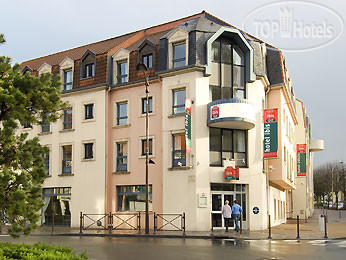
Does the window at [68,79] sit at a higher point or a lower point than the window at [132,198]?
higher

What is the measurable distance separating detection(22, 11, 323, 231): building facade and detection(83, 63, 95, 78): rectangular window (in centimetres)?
7

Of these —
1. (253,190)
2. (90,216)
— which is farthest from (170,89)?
(90,216)

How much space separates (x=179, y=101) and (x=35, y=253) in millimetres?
18195

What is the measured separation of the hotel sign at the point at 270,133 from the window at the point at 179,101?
15.7ft

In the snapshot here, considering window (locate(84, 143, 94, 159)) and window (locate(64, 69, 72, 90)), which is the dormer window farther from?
window (locate(84, 143, 94, 159))

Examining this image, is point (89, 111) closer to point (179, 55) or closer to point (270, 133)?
point (179, 55)

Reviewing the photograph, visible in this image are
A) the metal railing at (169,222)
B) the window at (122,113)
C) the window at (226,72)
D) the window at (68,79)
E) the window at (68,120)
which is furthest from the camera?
the window at (68,79)

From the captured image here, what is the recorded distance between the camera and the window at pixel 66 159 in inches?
1227

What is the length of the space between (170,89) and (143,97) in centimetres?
227

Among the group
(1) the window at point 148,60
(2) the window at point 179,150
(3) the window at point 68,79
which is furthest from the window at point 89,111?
(2) the window at point 179,150

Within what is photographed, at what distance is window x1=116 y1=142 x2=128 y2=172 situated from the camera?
95.6 ft

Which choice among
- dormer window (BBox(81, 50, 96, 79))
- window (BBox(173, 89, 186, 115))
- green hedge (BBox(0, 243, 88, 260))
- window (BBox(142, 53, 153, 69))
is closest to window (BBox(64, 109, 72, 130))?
→ dormer window (BBox(81, 50, 96, 79))

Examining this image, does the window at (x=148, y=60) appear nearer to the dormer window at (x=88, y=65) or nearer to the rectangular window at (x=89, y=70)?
the dormer window at (x=88, y=65)

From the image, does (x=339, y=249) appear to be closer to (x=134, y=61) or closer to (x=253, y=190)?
(x=253, y=190)
